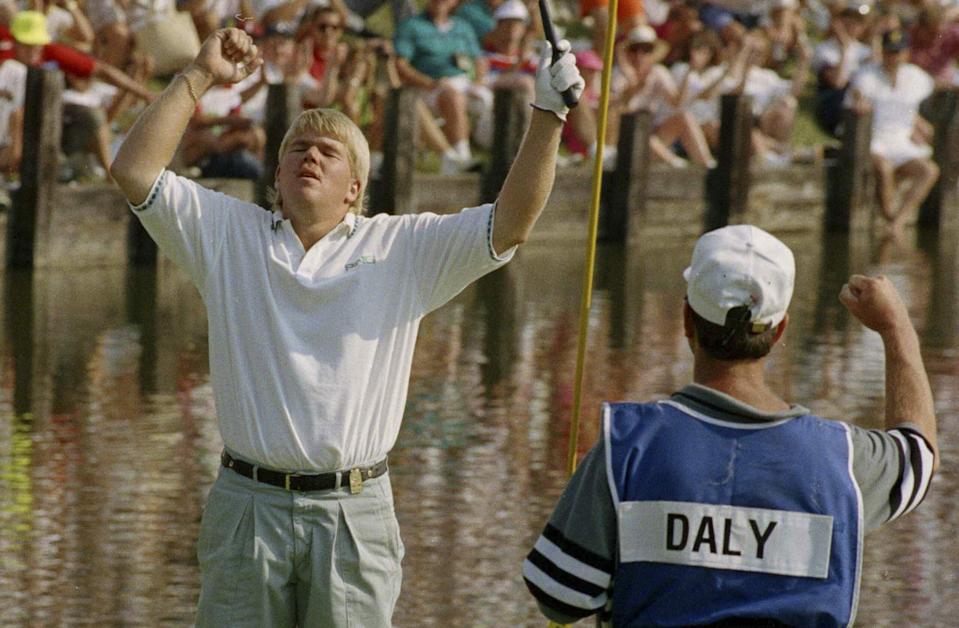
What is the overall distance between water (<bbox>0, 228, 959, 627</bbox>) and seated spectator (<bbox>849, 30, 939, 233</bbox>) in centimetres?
365

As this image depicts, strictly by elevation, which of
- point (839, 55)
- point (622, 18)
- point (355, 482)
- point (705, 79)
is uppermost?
point (622, 18)

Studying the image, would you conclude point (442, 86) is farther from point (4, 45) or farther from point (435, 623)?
point (435, 623)

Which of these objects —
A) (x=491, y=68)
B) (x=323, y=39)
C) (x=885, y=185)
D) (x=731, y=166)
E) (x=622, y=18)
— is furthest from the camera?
(x=885, y=185)

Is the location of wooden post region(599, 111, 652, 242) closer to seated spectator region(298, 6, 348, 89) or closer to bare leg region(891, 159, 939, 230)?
seated spectator region(298, 6, 348, 89)

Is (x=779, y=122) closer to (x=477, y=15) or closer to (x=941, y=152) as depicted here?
(x=941, y=152)

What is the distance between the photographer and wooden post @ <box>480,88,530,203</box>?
17.9 metres

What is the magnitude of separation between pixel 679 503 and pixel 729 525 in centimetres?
9

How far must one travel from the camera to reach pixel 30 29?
15531mm

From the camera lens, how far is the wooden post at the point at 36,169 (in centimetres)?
1485

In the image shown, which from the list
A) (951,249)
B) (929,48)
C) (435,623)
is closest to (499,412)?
(435,623)

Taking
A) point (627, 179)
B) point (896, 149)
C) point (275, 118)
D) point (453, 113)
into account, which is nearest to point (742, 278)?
point (275, 118)

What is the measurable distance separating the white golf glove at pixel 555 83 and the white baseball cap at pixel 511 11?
13782 mm

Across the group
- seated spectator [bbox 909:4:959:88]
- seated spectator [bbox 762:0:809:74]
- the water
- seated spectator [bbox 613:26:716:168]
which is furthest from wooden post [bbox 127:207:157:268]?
seated spectator [bbox 909:4:959:88]

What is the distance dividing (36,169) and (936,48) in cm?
1065
